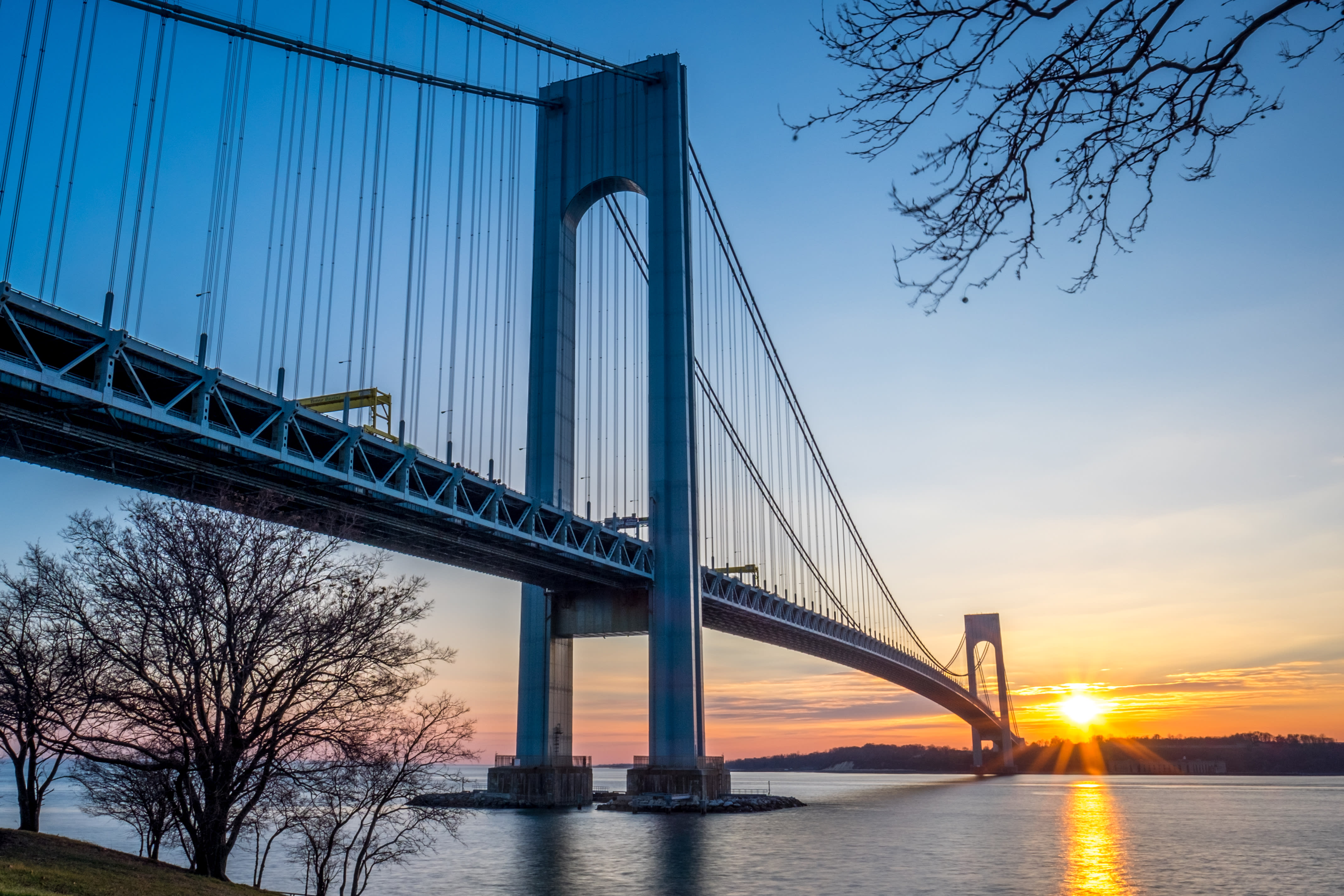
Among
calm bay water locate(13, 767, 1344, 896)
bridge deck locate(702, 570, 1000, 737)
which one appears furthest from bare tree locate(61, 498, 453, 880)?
bridge deck locate(702, 570, 1000, 737)

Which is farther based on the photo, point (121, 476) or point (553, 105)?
point (553, 105)

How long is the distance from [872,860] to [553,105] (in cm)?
4084

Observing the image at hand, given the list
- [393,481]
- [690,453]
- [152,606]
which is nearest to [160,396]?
[393,481]

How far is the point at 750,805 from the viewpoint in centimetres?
5122

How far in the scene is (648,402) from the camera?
168 feet

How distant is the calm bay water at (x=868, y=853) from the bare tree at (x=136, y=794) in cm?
722

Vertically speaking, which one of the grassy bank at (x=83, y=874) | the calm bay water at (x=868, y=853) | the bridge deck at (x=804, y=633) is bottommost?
the calm bay water at (x=868, y=853)

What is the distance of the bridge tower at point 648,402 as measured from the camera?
1916 inches

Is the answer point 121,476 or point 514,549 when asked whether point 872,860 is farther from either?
point 121,476

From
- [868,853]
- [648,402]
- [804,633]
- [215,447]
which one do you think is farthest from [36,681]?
[804,633]

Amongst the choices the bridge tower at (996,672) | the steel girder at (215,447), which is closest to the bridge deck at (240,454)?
the steel girder at (215,447)

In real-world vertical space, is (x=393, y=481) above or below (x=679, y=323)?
below

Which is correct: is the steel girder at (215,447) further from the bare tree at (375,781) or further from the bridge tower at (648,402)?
the bridge tower at (648,402)

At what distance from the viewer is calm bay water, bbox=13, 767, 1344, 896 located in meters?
27.3
